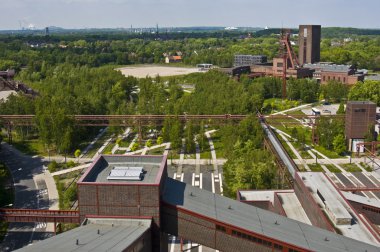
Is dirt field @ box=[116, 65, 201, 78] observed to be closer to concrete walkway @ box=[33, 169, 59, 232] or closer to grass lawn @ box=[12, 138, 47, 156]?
grass lawn @ box=[12, 138, 47, 156]

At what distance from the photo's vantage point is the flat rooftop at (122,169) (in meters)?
24.2

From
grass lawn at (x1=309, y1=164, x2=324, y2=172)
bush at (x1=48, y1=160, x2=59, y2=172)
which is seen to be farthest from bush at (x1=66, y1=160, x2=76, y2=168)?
grass lawn at (x1=309, y1=164, x2=324, y2=172)

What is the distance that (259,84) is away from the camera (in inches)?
3728

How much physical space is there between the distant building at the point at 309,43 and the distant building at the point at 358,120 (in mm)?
75193

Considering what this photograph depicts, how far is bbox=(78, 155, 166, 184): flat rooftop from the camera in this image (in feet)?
79.5

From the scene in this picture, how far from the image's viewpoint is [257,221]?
2372 centimetres

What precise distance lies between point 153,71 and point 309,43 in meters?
51.7

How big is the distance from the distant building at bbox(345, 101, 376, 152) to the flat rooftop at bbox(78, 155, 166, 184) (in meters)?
38.2

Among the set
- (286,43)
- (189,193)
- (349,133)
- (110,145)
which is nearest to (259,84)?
(286,43)

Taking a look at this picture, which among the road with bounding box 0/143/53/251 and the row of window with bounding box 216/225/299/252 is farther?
the road with bounding box 0/143/53/251

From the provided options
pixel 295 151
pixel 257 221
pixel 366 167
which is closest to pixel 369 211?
pixel 257 221

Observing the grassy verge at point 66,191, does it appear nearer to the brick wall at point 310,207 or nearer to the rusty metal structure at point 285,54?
the brick wall at point 310,207

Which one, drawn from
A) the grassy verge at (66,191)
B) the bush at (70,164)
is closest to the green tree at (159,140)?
the bush at (70,164)

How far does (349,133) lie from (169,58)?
121259 millimetres
